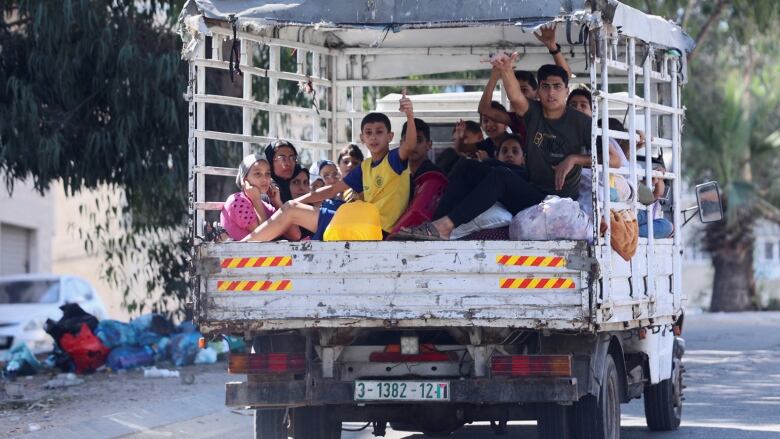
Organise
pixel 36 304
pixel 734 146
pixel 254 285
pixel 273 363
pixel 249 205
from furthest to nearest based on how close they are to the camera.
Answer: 1. pixel 734 146
2. pixel 36 304
3. pixel 249 205
4. pixel 273 363
5. pixel 254 285

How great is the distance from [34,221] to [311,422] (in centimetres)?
2197

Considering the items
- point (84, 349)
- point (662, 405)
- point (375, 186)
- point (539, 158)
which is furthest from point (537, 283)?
point (84, 349)


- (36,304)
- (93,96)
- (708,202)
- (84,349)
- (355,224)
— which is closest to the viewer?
(355,224)

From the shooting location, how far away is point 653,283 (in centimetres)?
865

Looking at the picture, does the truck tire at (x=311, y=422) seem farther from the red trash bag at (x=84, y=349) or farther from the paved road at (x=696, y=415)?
the red trash bag at (x=84, y=349)

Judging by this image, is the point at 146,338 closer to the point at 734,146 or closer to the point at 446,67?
the point at 446,67

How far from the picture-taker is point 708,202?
9.57 metres

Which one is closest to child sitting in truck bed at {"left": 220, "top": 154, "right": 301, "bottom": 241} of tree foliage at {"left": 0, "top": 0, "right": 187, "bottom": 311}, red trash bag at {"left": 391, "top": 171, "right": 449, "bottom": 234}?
red trash bag at {"left": 391, "top": 171, "right": 449, "bottom": 234}

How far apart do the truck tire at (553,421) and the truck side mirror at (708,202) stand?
2.39 meters

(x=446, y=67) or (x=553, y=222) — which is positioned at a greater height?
(x=446, y=67)

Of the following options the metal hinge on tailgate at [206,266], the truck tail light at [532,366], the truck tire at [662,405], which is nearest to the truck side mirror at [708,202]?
the truck tire at [662,405]

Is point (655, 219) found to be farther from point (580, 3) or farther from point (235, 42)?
point (235, 42)

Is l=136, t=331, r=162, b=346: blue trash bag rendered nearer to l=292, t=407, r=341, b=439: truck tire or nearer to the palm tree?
l=292, t=407, r=341, b=439: truck tire

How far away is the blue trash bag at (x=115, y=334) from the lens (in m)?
14.9
